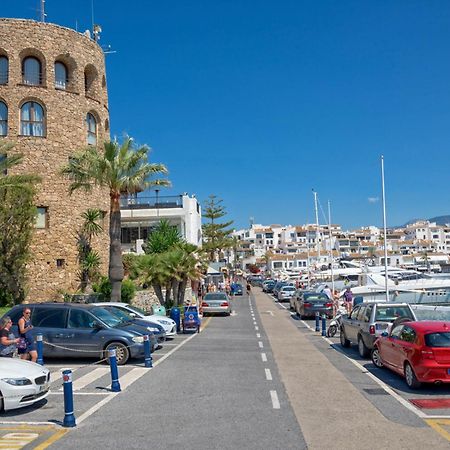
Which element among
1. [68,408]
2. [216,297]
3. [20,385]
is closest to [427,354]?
[68,408]

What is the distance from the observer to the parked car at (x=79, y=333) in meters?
16.1

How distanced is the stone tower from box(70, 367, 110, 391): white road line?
22.8 meters

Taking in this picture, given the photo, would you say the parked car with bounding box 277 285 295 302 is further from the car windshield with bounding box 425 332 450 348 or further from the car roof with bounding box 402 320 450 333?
the car windshield with bounding box 425 332 450 348

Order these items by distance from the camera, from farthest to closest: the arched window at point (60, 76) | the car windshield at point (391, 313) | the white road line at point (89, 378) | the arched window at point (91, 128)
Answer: the arched window at point (91, 128), the arched window at point (60, 76), the car windshield at point (391, 313), the white road line at point (89, 378)

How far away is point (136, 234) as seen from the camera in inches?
2004

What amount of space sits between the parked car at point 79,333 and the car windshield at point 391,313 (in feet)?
22.4

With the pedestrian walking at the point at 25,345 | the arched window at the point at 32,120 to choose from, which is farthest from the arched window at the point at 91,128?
the pedestrian walking at the point at 25,345

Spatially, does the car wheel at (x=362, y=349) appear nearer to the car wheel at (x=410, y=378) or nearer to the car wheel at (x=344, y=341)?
the car wheel at (x=344, y=341)

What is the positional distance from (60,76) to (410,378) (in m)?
32.6

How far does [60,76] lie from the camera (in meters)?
38.3

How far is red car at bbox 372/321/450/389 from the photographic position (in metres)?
11.4

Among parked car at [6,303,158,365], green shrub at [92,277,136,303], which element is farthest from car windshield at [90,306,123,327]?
green shrub at [92,277,136,303]

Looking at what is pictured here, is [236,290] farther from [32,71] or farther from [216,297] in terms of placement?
[32,71]

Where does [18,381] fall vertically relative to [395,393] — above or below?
above
